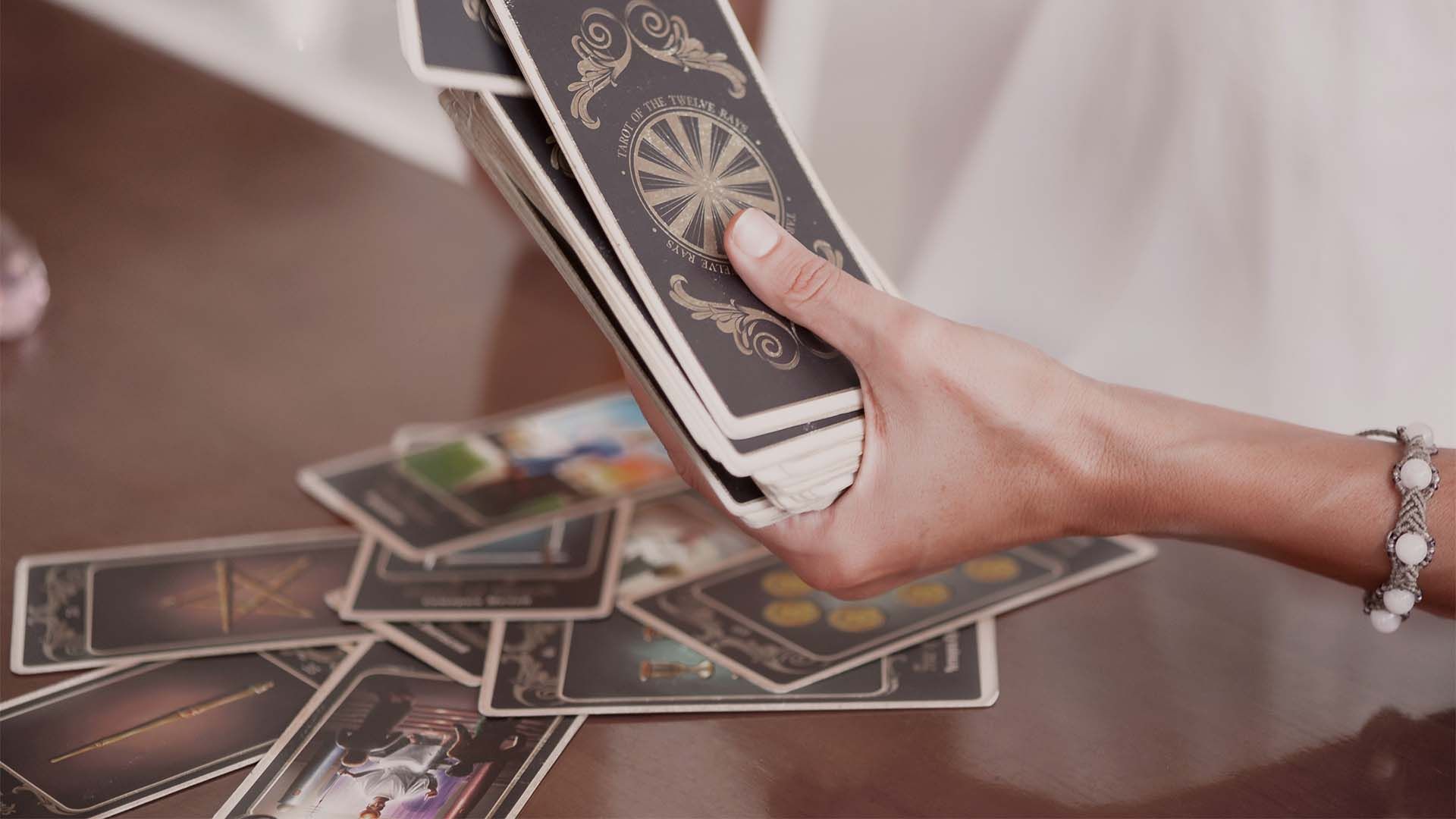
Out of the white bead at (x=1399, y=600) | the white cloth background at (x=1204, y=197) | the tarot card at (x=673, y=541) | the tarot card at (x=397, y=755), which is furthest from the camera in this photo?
the white cloth background at (x=1204, y=197)

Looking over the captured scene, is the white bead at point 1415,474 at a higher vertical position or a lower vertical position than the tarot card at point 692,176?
lower

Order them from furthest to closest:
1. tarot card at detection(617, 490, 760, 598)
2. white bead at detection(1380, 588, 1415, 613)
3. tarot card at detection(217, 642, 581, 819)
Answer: tarot card at detection(617, 490, 760, 598) < white bead at detection(1380, 588, 1415, 613) < tarot card at detection(217, 642, 581, 819)

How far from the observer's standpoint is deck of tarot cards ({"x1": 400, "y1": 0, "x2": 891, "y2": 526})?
73cm

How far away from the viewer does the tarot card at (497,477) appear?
0.99 m

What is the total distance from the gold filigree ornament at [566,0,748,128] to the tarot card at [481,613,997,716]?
34 centimetres

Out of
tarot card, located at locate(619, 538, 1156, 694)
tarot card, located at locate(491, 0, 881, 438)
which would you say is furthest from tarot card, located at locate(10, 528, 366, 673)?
tarot card, located at locate(491, 0, 881, 438)

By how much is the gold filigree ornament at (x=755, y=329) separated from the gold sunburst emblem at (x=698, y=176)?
35 millimetres

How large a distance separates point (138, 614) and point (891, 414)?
516 mm

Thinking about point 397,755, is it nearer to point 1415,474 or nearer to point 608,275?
point 608,275

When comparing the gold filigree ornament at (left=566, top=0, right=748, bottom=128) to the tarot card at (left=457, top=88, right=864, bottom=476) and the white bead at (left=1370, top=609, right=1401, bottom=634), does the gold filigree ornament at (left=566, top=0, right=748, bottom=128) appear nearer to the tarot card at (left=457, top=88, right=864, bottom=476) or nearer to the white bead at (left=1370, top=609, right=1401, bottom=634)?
the tarot card at (left=457, top=88, right=864, bottom=476)

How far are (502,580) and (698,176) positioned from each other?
1.08 feet

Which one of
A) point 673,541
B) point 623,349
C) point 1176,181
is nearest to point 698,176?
point 623,349

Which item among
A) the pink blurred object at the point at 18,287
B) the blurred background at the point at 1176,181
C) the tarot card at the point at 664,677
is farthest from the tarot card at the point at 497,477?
the blurred background at the point at 1176,181

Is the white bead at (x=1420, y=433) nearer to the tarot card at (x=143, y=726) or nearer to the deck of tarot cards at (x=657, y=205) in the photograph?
the deck of tarot cards at (x=657, y=205)
